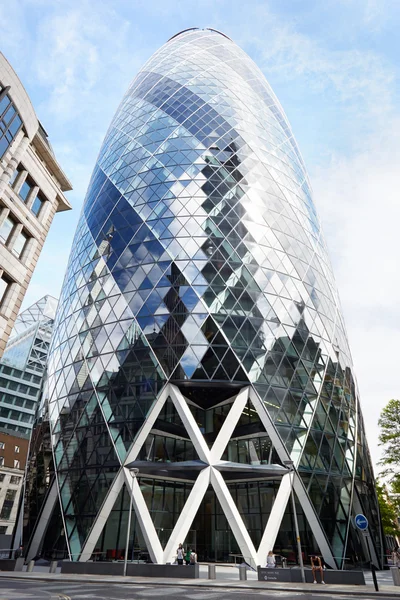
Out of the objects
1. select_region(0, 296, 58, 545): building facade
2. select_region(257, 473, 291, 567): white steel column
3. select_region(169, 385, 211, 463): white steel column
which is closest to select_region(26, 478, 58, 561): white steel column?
select_region(169, 385, 211, 463): white steel column

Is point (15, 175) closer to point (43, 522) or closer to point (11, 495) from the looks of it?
point (43, 522)

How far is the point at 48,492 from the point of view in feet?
92.0

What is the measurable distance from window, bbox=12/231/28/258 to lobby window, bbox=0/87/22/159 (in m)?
4.47

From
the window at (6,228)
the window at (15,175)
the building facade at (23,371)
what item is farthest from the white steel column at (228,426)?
the building facade at (23,371)

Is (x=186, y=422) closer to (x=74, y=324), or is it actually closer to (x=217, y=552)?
(x=217, y=552)

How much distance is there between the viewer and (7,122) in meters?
19.3

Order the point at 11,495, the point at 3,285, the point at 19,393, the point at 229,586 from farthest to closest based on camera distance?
the point at 19,393, the point at 11,495, the point at 3,285, the point at 229,586

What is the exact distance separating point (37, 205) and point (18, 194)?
2547mm

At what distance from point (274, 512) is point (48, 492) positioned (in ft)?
51.3

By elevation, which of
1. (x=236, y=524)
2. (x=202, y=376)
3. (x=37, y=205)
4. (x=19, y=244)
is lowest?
(x=236, y=524)

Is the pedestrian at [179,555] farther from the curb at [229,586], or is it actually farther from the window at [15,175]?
the window at [15,175]

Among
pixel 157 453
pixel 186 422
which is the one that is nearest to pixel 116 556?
pixel 157 453

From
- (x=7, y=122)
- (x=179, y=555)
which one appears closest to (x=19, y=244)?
(x=7, y=122)

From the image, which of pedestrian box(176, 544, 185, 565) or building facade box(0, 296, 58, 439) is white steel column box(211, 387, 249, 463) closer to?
Answer: pedestrian box(176, 544, 185, 565)
